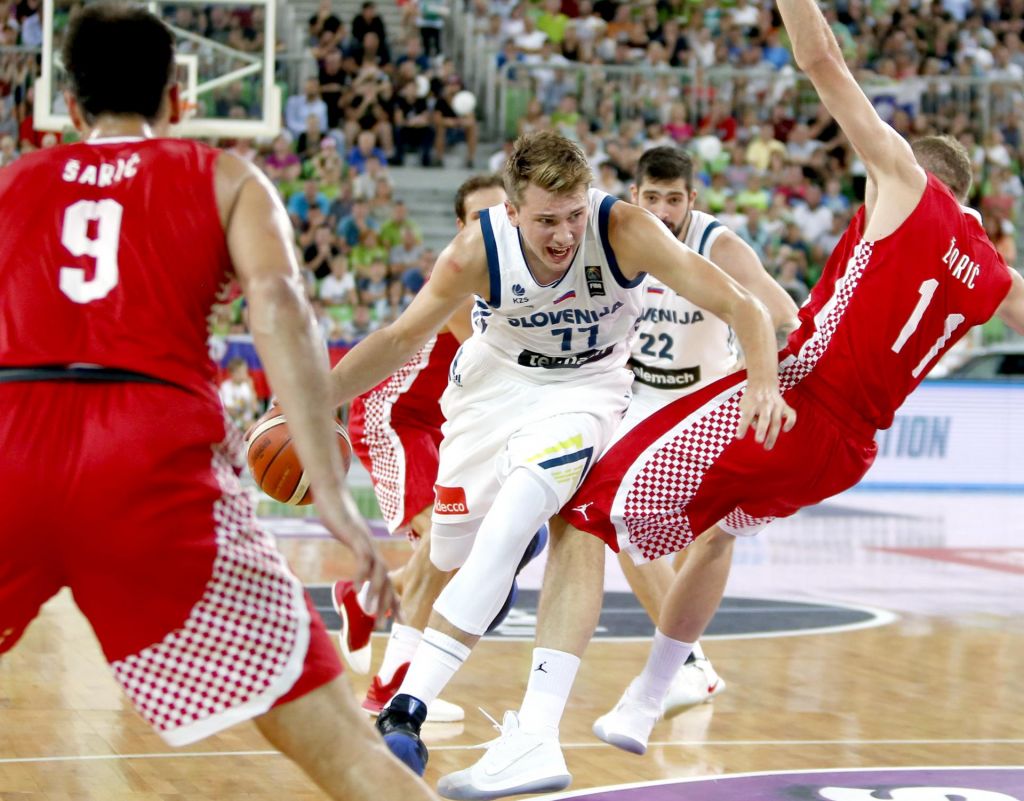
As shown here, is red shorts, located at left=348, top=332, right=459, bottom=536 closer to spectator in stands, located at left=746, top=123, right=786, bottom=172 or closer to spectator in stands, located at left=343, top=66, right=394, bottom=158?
spectator in stands, located at left=343, top=66, right=394, bottom=158

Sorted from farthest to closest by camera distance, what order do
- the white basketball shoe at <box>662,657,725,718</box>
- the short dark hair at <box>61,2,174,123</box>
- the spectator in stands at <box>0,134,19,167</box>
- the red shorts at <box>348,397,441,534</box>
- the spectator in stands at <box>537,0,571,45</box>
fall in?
the spectator in stands at <box>537,0,571,45</box> → the spectator in stands at <box>0,134,19,167</box> → the red shorts at <box>348,397,441,534</box> → the white basketball shoe at <box>662,657,725,718</box> → the short dark hair at <box>61,2,174,123</box>

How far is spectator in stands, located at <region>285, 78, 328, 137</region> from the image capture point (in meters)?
17.8

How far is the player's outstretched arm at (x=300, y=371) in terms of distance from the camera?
2709 millimetres

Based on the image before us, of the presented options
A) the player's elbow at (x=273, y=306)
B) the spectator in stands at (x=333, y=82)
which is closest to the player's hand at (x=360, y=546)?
the player's elbow at (x=273, y=306)

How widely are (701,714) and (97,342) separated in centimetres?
354

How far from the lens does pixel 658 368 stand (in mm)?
6504

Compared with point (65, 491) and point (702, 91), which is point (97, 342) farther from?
point (702, 91)

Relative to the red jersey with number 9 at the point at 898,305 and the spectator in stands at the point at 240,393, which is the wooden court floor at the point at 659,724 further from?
the spectator in stands at the point at 240,393

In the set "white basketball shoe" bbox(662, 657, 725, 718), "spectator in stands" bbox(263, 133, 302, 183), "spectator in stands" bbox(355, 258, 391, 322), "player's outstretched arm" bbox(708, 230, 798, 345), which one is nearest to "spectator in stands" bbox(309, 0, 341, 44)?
"spectator in stands" bbox(263, 133, 302, 183)

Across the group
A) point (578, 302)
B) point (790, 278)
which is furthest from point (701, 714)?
point (790, 278)

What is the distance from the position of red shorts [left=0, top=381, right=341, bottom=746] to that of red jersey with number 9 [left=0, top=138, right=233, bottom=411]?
0.25 feet

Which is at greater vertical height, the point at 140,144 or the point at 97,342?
the point at 140,144

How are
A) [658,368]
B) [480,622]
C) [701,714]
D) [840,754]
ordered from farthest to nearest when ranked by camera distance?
1. [658,368]
2. [701,714]
3. [840,754]
4. [480,622]

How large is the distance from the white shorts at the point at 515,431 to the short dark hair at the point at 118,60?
195 cm
